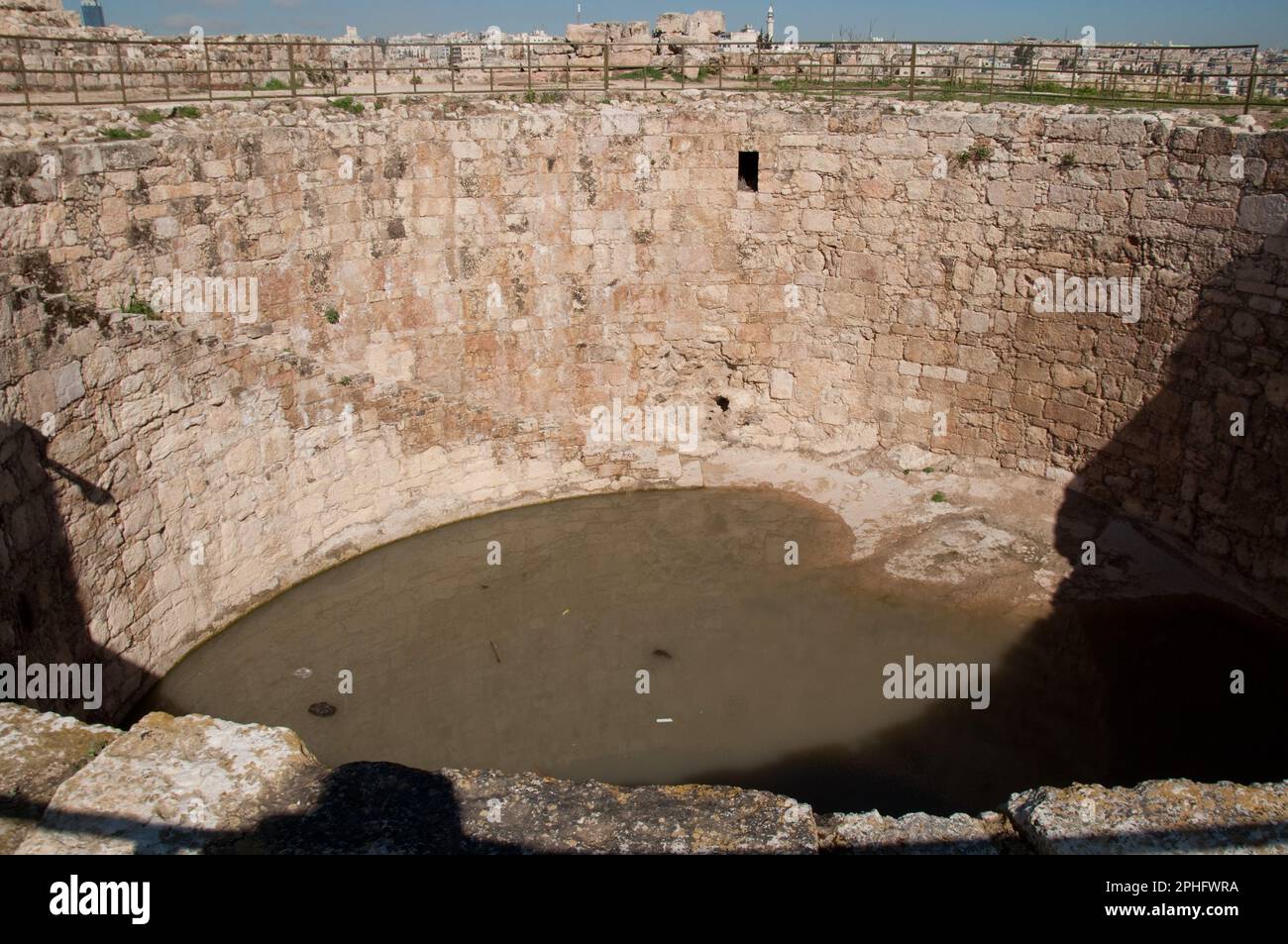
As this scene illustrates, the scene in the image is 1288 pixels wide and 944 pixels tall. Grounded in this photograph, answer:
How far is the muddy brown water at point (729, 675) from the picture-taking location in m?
7.66

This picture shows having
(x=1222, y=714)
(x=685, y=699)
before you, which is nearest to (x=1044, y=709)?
(x=1222, y=714)

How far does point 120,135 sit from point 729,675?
267 inches

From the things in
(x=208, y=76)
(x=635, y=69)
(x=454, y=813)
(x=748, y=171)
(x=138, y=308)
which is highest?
(x=635, y=69)

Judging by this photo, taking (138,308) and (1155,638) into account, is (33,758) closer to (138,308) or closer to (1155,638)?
(138,308)

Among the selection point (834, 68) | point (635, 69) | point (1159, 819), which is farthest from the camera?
point (635, 69)

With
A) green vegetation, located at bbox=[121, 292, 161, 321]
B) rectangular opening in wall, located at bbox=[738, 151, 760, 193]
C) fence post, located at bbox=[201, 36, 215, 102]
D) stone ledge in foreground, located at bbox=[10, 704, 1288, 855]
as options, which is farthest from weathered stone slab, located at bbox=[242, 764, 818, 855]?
rectangular opening in wall, located at bbox=[738, 151, 760, 193]

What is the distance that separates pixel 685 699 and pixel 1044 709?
2849 mm

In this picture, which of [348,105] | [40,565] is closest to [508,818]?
[40,565]

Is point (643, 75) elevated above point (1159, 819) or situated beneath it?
elevated above

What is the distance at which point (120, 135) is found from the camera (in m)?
8.60

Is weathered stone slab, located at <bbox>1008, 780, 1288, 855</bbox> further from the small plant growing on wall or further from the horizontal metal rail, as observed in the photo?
the horizontal metal rail

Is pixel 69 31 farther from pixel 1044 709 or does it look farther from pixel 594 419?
pixel 1044 709

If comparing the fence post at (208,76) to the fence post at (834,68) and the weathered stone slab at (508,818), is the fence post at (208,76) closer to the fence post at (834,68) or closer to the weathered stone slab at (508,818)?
the fence post at (834,68)

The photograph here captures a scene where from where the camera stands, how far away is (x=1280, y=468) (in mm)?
9133
